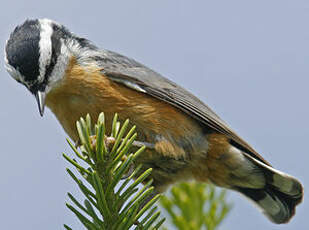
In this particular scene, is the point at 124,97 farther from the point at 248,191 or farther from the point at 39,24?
the point at 248,191

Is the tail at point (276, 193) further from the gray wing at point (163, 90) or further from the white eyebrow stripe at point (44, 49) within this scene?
the white eyebrow stripe at point (44, 49)

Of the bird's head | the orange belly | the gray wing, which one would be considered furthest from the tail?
the bird's head

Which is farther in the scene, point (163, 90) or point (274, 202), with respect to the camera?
point (274, 202)

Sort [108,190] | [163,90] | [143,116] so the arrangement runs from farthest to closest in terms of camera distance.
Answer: [163,90]
[143,116]
[108,190]

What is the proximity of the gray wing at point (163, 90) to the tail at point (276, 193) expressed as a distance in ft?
0.38

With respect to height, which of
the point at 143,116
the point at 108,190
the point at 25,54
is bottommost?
the point at 108,190

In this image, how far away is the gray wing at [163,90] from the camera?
12.8 feet

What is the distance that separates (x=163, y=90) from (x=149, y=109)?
333 millimetres

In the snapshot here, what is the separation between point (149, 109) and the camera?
3.79m

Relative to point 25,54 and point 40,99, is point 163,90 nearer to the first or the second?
point 40,99

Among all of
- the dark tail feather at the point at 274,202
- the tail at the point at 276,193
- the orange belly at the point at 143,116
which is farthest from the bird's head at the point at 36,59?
the dark tail feather at the point at 274,202

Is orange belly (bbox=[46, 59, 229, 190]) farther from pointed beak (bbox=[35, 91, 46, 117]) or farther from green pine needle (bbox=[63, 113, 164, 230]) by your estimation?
green pine needle (bbox=[63, 113, 164, 230])

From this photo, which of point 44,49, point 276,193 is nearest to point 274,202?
point 276,193

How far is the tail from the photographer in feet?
13.3
